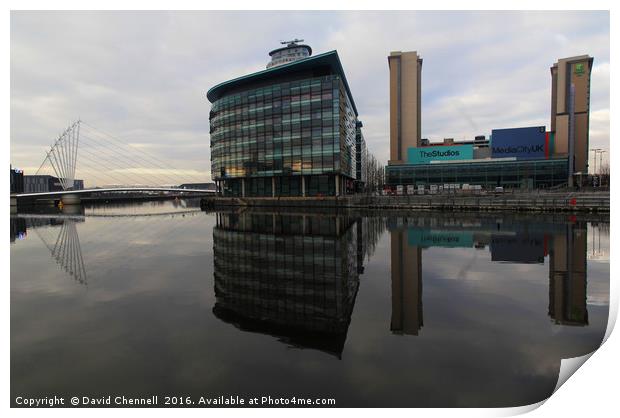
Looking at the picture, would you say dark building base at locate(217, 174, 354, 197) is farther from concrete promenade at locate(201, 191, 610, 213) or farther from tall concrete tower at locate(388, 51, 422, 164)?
tall concrete tower at locate(388, 51, 422, 164)

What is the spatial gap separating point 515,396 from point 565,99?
6164 inches

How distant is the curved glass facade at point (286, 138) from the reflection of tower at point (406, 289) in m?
58.9

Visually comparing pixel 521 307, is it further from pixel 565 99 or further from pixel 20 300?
pixel 565 99

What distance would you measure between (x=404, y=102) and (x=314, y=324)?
11794 centimetres

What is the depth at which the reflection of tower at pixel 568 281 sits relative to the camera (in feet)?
35.1

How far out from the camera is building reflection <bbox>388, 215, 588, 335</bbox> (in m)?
10.8

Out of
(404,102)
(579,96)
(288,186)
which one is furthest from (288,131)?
(579,96)

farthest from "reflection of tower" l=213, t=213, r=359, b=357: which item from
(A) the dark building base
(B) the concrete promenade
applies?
(A) the dark building base

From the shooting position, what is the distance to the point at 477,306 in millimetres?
11406

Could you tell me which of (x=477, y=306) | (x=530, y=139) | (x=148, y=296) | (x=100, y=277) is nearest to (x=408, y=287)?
(x=477, y=306)

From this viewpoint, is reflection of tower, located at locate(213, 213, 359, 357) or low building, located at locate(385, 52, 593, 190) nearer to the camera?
reflection of tower, located at locate(213, 213, 359, 357)

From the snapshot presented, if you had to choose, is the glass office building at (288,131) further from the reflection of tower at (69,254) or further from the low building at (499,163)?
the reflection of tower at (69,254)

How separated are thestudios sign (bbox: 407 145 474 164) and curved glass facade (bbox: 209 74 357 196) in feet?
88.8

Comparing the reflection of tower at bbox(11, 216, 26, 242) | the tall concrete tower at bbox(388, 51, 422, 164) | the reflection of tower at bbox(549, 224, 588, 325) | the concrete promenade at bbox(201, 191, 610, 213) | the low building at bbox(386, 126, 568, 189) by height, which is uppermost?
the tall concrete tower at bbox(388, 51, 422, 164)
